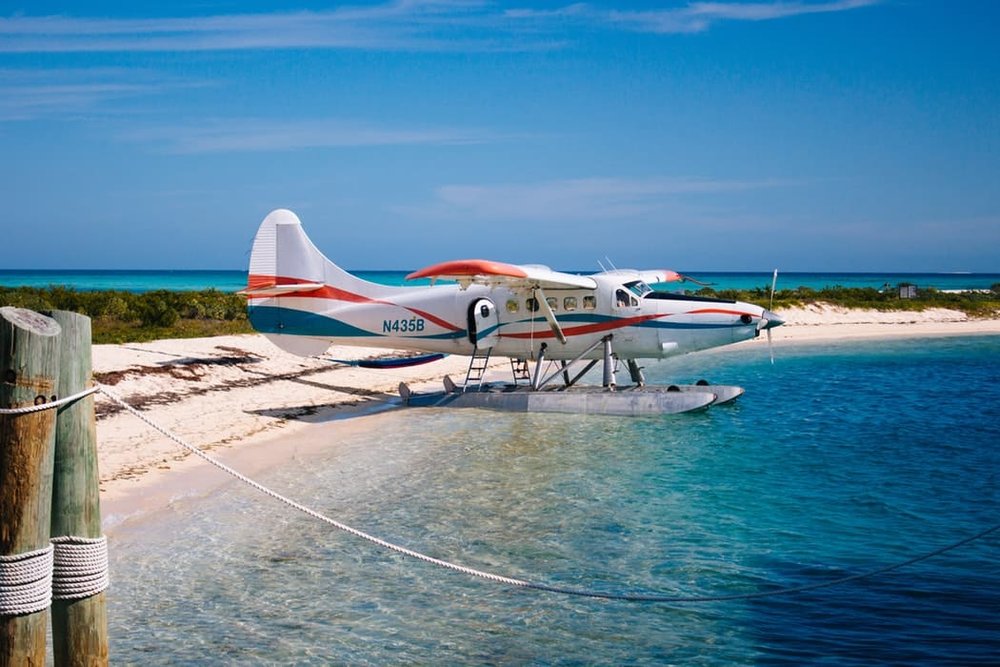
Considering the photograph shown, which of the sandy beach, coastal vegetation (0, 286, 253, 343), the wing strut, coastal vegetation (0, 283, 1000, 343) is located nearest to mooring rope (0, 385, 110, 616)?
the sandy beach

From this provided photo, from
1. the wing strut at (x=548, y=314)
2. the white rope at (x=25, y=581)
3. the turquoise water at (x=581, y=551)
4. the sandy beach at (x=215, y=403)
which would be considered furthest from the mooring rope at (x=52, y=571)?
the wing strut at (x=548, y=314)

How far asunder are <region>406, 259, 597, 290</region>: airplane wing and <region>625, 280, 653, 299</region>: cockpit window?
2.55 ft

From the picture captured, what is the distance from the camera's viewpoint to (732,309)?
18.0 meters

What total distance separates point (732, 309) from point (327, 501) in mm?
10131

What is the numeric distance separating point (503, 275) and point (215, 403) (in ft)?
20.9

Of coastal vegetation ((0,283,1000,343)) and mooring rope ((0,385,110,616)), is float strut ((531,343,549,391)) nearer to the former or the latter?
coastal vegetation ((0,283,1000,343))

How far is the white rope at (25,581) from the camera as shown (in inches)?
163

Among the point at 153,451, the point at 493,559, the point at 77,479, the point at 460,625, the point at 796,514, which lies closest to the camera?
the point at 77,479

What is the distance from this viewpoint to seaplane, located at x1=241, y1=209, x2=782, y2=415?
17.9 m

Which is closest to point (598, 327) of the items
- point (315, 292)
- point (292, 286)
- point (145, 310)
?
point (315, 292)

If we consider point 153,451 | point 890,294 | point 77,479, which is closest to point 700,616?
point 77,479

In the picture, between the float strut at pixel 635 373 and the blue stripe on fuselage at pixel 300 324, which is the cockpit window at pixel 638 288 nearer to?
the float strut at pixel 635 373

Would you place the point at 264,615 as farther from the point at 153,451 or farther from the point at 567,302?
the point at 567,302

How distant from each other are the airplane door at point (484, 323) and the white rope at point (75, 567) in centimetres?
1440
